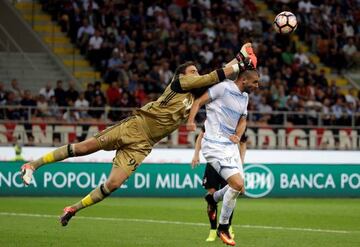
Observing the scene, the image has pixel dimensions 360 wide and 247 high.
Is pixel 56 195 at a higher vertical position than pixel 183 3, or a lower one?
lower

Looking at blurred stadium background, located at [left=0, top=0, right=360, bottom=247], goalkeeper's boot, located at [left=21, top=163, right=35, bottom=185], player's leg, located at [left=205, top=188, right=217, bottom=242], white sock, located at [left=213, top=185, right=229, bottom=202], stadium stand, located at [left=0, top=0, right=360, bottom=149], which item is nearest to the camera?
goalkeeper's boot, located at [left=21, top=163, right=35, bottom=185]

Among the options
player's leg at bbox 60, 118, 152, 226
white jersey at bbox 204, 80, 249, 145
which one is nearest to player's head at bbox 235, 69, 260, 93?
white jersey at bbox 204, 80, 249, 145

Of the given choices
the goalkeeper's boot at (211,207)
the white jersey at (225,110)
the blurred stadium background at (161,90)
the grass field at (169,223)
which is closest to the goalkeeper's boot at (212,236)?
the grass field at (169,223)

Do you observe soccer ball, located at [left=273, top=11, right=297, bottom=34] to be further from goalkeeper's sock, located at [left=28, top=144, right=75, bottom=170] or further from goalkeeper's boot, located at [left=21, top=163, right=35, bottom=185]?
goalkeeper's boot, located at [left=21, top=163, right=35, bottom=185]

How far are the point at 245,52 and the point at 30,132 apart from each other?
49.4ft

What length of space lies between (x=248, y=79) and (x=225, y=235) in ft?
7.09

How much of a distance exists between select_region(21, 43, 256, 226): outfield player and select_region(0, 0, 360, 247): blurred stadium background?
3.97 metres

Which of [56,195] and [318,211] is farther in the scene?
[56,195]

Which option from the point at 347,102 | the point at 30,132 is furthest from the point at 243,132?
the point at 347,102

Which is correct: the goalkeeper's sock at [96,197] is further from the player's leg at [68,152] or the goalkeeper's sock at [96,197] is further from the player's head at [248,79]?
the player's head at [248,79]

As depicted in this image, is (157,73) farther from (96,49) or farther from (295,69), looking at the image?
(295,69)

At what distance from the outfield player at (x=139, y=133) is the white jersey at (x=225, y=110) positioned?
0.49 meters

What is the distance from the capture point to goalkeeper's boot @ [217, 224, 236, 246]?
13453mm

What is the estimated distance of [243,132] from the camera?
14578mm
